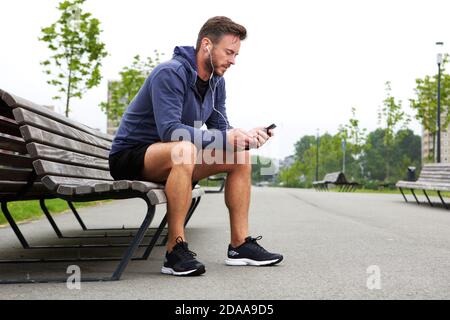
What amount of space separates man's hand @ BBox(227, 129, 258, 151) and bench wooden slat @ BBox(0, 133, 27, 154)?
1.38 metres

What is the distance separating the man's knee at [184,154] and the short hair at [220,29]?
0.78 meters

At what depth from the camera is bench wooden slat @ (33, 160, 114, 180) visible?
391 centimetres

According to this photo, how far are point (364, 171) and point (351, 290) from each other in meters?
140

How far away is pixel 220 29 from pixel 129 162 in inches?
42.6

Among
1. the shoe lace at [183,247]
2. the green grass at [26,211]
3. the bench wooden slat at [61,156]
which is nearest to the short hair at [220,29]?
the bench wooden slat at [61,156]

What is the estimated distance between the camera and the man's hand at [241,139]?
4236 millimetres

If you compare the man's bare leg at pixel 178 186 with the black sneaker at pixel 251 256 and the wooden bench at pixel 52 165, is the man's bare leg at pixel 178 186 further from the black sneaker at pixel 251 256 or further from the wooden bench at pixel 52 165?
the black sneaker at pixel 251 256

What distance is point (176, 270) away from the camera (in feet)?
13.5

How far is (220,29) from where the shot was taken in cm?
445

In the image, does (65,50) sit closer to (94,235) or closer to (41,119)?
(94,235)

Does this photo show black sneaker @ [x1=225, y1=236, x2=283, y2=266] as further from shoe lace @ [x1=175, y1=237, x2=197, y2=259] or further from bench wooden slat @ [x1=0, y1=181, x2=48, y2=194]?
bench wooden slat @ [x1=0, y1=181, x2=48, y2=194]

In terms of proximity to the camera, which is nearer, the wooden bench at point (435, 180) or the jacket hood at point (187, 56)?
the jacket hood at point (187, 56)
